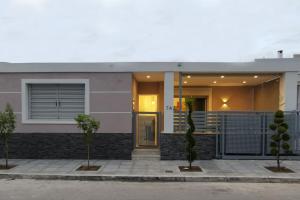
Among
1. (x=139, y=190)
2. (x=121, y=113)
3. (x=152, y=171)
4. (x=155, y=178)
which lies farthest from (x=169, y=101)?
(x=139, y=190)

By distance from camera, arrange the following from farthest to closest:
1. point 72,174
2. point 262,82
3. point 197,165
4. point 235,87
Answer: point 235,87 < point 262,82 < point 197,165 < point 72,174

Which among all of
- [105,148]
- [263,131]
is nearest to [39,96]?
[105,148]

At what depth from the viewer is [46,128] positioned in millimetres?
10094

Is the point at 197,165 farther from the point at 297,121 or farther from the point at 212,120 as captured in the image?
the point at 297,121

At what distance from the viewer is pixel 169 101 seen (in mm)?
9961

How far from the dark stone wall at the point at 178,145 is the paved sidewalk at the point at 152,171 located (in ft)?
1.14

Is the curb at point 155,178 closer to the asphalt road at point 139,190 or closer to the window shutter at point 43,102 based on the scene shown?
the asphalt road at point 139,190

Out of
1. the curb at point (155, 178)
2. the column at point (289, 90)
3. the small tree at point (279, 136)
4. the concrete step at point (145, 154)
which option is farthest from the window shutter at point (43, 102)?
the column at point (289, 90)

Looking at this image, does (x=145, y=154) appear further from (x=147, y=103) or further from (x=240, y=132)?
(x=240, y=132)

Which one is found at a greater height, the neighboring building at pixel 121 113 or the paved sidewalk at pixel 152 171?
the neighboring building at pixel 121 113

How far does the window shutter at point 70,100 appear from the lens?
1025cm

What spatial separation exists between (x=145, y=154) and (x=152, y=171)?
2.03 m

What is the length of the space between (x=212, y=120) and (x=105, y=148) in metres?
4.15

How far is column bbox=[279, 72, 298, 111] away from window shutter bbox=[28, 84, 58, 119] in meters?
8.62
